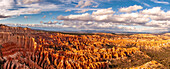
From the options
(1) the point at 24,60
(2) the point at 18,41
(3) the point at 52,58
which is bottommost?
(3) the point at 52,58

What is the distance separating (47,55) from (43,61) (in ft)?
20.6

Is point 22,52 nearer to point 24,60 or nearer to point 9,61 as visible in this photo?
point 24,60

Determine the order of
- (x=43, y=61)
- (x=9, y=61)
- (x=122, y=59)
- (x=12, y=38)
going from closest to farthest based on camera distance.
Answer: (x=9, y=61) → (x=12, y=38) → (x=43, y=61) → (x=122, y=59)

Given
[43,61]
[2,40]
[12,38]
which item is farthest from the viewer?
[43,61]

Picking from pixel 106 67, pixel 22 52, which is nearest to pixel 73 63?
pixel 106 67

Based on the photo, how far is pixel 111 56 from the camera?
92.1 meters

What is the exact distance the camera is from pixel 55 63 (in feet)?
222

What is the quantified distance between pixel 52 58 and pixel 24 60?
22169 millimetres

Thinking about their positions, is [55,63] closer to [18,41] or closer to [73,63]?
[73,63]

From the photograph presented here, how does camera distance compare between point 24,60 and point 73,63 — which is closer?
point 24,60

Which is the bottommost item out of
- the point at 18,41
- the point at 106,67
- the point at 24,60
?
the point at 106,67

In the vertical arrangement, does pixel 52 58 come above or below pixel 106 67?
above

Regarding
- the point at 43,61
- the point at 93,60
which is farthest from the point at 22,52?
the point at 93,60

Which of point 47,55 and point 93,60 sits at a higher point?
point 47,55
